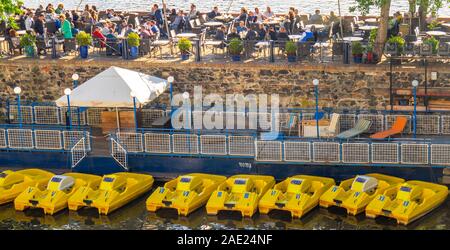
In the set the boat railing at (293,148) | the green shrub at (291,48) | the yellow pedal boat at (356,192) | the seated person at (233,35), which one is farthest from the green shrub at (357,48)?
the yellow pedal boat at (356,192)

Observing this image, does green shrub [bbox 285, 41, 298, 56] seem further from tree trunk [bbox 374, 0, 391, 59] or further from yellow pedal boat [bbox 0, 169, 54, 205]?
yellow pedal boat [bbox 0, 169, 54, 205]

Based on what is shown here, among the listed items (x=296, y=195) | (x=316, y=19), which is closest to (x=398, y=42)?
(x=316, y=19)

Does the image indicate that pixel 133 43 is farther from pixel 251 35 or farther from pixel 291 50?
pixel 291 50

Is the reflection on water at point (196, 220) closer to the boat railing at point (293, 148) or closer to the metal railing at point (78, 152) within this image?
the boat railing at point (293, 148)

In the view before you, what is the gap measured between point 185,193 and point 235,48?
591 cm

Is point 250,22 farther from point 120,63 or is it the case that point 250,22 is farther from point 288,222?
point 288,222

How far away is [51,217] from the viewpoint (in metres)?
28.8

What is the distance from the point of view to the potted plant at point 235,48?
108 feet

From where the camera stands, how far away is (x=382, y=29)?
33.1 m

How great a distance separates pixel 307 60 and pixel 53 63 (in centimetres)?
727

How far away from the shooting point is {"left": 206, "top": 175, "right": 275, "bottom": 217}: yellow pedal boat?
28.2m

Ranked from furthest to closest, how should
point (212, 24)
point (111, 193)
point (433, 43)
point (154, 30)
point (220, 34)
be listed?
point (212, 24)
point (154, 30)
point (220, 34)
point (433, 43)
point (111, 193)

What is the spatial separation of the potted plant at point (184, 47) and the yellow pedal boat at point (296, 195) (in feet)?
20.0

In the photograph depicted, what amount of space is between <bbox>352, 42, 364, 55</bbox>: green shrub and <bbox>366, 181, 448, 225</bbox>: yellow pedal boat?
5117 millimetres
